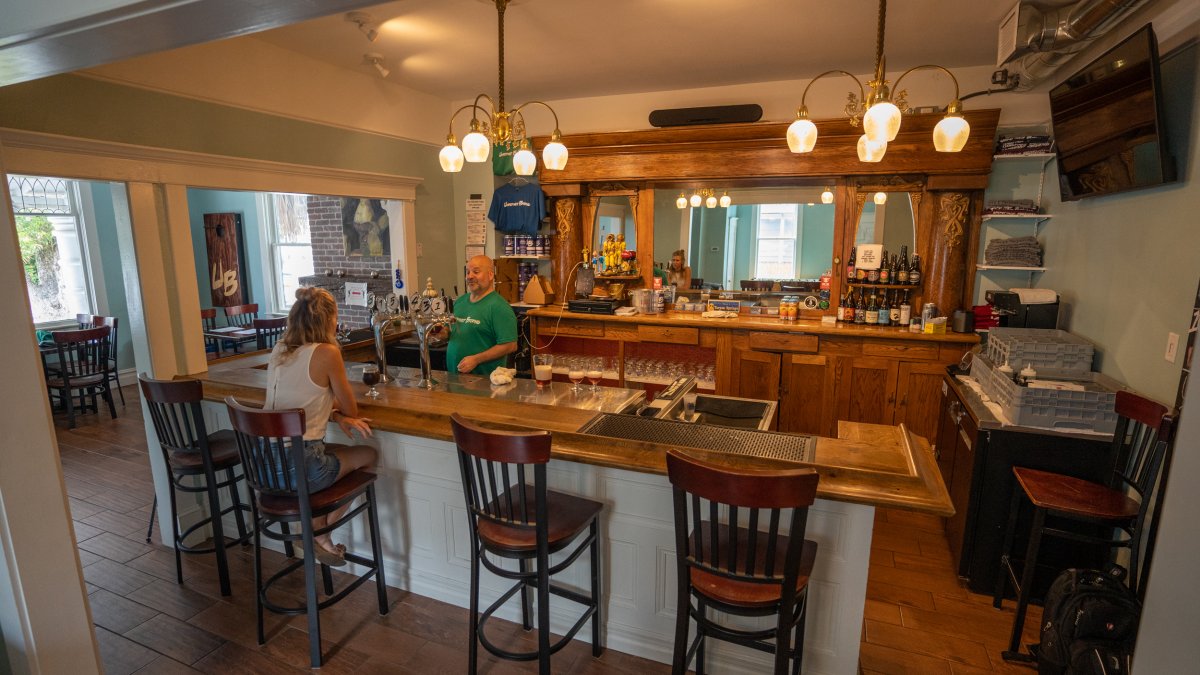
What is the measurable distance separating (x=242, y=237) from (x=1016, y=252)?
8892mm

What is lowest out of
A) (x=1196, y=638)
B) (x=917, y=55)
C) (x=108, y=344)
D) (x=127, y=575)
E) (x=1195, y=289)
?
(x=127, y=575)

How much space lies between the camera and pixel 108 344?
5.56 metres

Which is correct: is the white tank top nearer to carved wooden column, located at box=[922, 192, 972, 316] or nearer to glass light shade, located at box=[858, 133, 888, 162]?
glass light shade, located at box=[858, 133, 888, 162]

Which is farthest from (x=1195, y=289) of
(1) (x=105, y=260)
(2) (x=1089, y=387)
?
(1) (x=105, y=260)

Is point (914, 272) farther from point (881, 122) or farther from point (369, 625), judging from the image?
point (369, 625)

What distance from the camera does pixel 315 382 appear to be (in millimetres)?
2371

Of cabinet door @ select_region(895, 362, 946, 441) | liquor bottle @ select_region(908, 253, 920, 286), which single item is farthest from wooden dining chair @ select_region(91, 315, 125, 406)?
liquor bottle @ select_region(908, 253, 920, 286)

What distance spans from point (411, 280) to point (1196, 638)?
5227mm

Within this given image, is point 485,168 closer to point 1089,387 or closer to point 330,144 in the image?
point 330,144

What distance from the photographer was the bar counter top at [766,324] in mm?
4188

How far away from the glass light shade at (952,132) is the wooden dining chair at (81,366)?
686 cm

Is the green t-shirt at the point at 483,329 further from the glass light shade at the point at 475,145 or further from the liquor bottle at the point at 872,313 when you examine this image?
the liquor bottle at the point at 872,313

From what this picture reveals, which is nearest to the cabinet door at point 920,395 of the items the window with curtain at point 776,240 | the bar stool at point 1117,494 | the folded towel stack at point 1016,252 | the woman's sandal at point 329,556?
the folded towel stack at point 1016,252

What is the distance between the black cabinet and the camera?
2.59 metres
